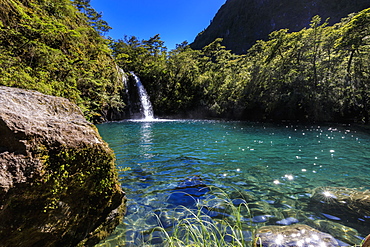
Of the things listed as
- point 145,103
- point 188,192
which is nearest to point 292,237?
point 188,192

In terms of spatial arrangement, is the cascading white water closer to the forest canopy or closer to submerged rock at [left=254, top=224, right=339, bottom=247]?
the forest canopy

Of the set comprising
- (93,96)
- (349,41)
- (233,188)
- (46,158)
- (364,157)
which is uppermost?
(349,41)

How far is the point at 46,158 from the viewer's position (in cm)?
182

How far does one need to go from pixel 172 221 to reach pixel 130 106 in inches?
1174

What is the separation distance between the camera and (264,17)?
111250 mm

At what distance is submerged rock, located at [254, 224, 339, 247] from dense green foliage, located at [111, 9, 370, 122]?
1350cm

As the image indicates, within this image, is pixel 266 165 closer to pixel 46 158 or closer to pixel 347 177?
pixel 347 177

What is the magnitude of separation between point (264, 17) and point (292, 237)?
13922 cm

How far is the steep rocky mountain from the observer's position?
9156 cm

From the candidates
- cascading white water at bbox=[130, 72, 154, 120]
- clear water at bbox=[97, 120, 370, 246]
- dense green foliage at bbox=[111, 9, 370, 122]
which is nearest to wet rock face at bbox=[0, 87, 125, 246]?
clear water at bbox=[97, 120, 370, 246]

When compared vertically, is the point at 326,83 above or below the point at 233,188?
above

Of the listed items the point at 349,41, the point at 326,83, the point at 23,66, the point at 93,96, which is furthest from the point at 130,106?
the point at 349,41

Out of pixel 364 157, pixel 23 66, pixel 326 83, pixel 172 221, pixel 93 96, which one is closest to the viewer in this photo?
pixel 172 221

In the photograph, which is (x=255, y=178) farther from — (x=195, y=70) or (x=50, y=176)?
(x=195, y=70)
